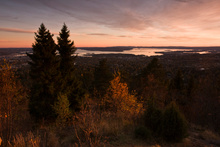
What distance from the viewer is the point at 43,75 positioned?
15000mm

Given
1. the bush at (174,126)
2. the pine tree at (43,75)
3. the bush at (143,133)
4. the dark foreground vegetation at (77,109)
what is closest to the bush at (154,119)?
the dark foreground vegetation at (77,109)

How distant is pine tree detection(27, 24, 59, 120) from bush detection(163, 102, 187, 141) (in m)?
13.0

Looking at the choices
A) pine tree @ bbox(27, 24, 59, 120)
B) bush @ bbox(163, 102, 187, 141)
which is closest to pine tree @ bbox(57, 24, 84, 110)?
pine tree @ bbox(27, 24, 59, 120)

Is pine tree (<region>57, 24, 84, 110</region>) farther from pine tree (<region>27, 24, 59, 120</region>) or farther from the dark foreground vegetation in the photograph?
pine tree (<region>27, 24, 59, 120</region>)

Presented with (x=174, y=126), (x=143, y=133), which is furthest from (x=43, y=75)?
(x=174, y=126)

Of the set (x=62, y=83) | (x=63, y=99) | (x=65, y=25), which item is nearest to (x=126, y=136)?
(x=63, y=99)

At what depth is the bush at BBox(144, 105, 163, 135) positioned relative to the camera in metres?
8.01

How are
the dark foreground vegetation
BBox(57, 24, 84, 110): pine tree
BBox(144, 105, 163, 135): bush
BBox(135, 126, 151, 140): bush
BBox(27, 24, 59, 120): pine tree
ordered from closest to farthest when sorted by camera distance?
BBox(135, 126, 151, 140): bush, the dark foreground vegetation, BBox(144, 105, 163, 135): bush, BBox(27, 24, 59, 120): pine tree, BBox(57, 24, 84, 110): pine tree

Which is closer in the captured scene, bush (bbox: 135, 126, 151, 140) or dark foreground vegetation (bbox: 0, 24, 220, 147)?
bush (bbox: 135, 126, 151, 140)

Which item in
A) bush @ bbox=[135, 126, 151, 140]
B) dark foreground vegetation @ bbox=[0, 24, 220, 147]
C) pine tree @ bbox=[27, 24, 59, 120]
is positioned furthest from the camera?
pine tree @ bbox=[27, 24, 59, 120]

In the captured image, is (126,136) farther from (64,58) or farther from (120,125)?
(64,58)

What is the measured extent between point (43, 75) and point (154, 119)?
44.1 ft

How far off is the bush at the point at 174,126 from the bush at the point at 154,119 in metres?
0.45

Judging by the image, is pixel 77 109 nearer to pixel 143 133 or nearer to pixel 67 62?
pixel 67 62
